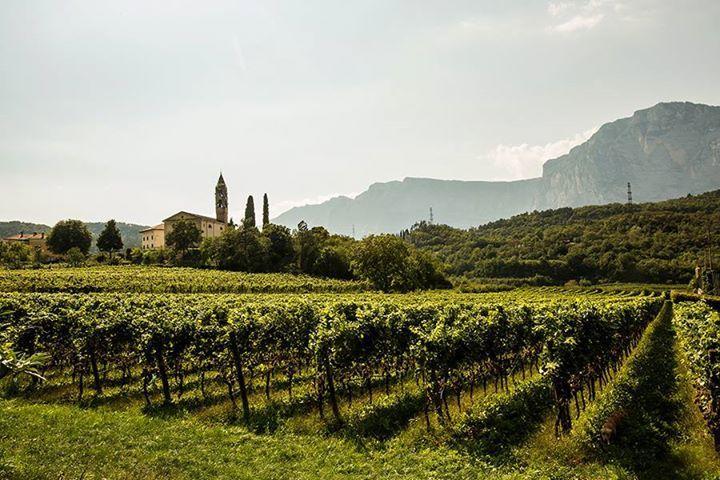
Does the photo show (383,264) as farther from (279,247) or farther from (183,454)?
(183,454)

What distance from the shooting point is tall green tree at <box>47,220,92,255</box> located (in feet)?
295

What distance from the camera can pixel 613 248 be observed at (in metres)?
109

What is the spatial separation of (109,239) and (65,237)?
325 inches

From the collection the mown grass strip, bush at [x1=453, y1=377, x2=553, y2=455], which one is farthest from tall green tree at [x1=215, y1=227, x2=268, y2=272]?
bush at [x1=453, y1=377, x2=553, y2=455]

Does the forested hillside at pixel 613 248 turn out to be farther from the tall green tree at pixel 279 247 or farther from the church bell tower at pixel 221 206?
the church bell tower at pixel 221 206

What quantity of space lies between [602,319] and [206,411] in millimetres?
13858

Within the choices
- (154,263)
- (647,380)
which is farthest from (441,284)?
(647,380)

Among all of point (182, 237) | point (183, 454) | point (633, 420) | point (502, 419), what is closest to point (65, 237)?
point (182, 237)

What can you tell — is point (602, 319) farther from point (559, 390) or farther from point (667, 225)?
point (667, 225)

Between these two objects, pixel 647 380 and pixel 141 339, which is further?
pixel 647 380

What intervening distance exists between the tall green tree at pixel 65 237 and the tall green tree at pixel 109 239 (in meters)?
3.61

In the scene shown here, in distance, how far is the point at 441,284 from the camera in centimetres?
8738

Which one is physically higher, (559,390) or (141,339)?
(141,339)

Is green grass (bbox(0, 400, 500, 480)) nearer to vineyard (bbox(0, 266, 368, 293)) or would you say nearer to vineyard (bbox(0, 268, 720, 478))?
vineyard (bbox(0, 268, 720, 478))
